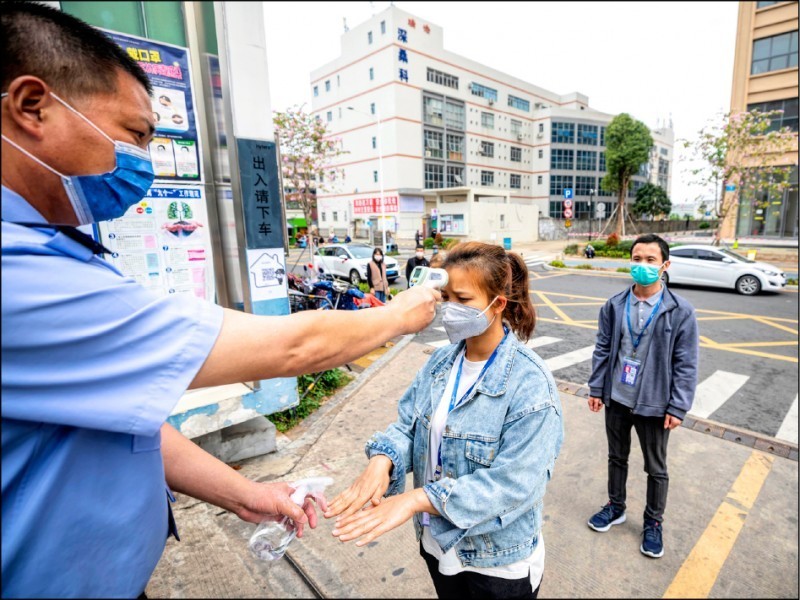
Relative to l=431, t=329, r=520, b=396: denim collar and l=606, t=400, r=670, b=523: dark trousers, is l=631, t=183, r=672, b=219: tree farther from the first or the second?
l=431, t=329, r=520, b=396: denim collar

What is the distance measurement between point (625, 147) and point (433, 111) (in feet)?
56.1

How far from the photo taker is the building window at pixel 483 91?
4247 centimetres

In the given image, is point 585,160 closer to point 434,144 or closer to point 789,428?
point 434,144

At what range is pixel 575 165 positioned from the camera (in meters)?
50.0

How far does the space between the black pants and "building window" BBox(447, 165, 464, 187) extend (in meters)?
41.6

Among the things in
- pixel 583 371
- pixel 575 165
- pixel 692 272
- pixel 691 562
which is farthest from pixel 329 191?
pixel 691 562

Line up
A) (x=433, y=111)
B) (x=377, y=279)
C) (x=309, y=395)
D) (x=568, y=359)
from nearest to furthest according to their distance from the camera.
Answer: (x=309, y=395), (x=568, y=359), (x=377, y=279), (x=433, y=111)

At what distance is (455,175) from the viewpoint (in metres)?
41.5

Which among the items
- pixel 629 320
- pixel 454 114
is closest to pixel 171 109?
pixel 629 320

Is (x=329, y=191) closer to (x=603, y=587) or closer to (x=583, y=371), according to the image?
(x=583, y=371)

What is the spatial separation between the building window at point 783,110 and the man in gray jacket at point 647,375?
27283mm

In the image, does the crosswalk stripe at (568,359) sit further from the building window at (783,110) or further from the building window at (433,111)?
the building window at (433,111)

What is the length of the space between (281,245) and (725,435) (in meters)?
4.68

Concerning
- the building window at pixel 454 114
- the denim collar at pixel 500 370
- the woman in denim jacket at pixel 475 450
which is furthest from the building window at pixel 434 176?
Result: the denim collar at pixel 500 370
